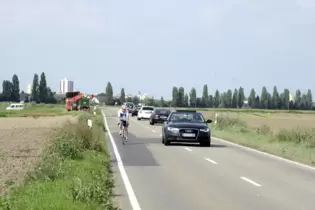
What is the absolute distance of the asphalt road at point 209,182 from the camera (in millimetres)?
→ 11281

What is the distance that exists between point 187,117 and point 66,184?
17.8m

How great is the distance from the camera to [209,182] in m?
14.5

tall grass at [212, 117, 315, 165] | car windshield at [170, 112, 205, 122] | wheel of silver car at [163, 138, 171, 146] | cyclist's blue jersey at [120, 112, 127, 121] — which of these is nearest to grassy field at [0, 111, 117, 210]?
wheel of silver car at [163, 138, 171, 146]

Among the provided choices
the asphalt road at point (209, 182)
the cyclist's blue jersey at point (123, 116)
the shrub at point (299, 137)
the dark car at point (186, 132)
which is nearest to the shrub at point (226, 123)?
the shrub at point (299, 137)

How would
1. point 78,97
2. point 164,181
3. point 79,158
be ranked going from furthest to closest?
point 78,97, point 79,158, point 164,181

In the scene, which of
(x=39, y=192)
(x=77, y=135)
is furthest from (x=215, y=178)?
(x=77, y=135)

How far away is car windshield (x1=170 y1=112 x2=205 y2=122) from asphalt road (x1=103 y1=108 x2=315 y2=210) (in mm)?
5578

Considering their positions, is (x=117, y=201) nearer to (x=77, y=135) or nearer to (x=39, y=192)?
(x=39, y=192)

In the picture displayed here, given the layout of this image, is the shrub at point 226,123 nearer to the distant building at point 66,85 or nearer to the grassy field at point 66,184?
the grassy field at point 66,184

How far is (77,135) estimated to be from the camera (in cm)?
Result: 2269

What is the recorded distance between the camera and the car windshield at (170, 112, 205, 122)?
29.0 m

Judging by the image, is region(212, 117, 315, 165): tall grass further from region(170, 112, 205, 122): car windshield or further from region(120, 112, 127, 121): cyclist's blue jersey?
region(120, 112, 127, 121): cyclist's blue jersey

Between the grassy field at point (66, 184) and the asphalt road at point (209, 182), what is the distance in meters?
0.49

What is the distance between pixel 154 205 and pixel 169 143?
17.8 metres
